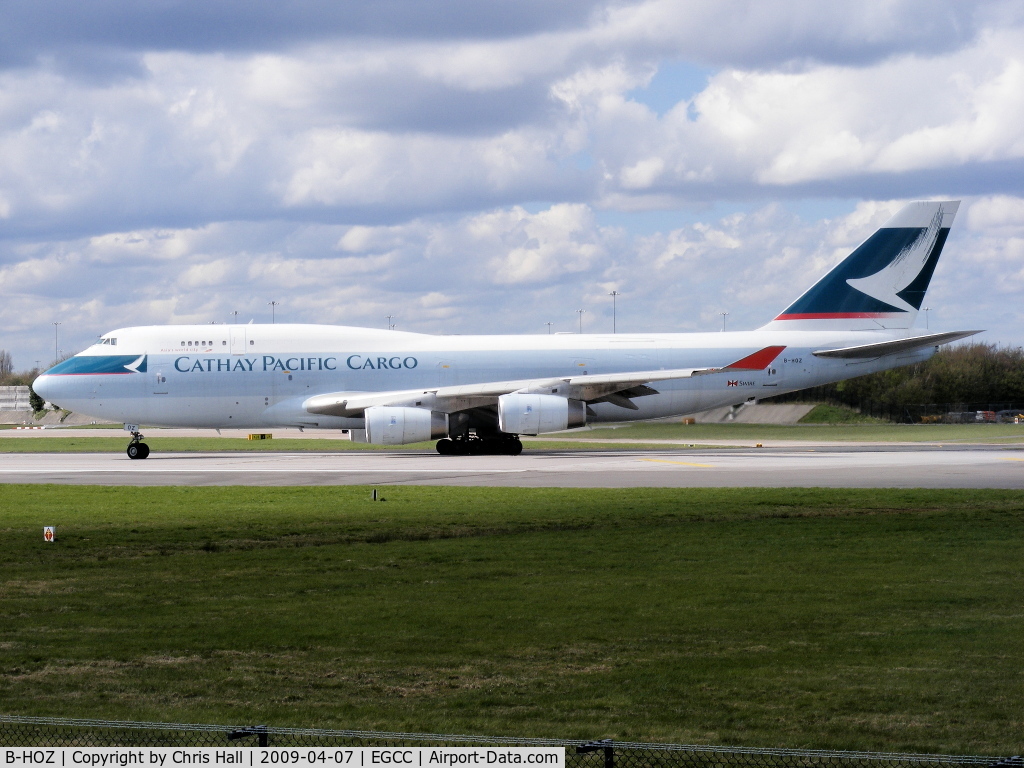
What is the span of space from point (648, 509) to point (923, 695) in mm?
12276

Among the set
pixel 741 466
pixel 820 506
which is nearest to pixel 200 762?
pixel 820 506

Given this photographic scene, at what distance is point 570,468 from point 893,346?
16190 mm

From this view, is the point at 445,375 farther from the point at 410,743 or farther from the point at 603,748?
the point at 603,748

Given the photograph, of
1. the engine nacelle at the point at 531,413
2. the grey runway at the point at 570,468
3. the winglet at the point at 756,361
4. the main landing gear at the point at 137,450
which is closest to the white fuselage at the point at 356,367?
the winglet at the point at 756,361

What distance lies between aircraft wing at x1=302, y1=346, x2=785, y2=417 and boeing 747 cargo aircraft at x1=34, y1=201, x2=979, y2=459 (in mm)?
51

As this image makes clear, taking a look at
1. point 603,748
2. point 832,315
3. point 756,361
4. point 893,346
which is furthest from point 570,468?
point 603,748

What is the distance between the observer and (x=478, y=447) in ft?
132

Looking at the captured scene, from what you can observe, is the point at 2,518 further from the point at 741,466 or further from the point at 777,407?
the point at 777,407

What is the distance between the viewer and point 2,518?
64.1 ft

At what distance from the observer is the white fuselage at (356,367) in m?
39.2

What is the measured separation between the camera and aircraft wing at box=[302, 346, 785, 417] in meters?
38.0

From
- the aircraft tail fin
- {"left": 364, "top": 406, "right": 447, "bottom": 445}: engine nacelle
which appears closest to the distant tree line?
the aircraft tail fin

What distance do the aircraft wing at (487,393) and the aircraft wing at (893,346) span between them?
18.2 ft

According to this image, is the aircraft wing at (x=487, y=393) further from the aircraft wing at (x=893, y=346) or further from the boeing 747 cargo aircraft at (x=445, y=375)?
the aircraft wing at (x=893, y=346)
